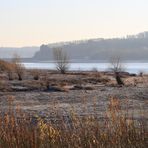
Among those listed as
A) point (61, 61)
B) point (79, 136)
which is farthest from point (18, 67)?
point (79, 136)

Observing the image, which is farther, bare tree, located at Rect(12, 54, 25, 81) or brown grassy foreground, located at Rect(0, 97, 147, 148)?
bare tree, located at Rect(12, 54, 25, 81)

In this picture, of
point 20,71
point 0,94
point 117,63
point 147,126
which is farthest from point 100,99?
point 117,63

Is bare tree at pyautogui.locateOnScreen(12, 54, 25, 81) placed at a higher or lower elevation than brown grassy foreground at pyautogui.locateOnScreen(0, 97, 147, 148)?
lower

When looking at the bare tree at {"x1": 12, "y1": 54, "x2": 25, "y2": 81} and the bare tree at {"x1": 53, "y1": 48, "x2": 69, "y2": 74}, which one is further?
the bare tree at {"x1": 53, "y1": 48, "x2": 69, "y2": 74}

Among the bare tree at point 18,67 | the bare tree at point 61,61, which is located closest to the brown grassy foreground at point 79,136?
the bare tree at point 18,67

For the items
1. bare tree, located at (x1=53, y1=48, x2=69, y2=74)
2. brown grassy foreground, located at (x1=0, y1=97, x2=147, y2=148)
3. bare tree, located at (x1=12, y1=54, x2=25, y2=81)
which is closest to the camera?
brown grassy foreground, located at (x1=0, y1=97, x2=147, y2=148)

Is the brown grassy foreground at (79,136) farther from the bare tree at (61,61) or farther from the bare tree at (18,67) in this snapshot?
the bare tree at (61,61)

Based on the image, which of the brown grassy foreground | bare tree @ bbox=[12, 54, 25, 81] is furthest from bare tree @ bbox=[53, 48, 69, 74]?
the brown grassy foreground

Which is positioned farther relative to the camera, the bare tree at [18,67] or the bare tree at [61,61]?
the bare tree at [61,61]

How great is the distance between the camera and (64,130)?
373 inches

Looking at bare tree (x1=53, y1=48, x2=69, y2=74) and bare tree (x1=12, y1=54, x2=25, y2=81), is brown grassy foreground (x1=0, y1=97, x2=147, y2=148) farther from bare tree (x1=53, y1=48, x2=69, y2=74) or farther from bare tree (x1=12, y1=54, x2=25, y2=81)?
bare tree (x1=53, y1=48, x2=69, y2=74)

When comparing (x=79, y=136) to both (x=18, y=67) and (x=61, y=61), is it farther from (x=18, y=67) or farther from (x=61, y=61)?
(x=61, y=61)

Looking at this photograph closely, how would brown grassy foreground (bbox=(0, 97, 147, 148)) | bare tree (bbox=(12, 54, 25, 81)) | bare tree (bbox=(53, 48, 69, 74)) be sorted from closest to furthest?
brown grassy foreground (bbox=(0, 97, 147, 148))
bare tree (bbox=(12, 54, 25, 81))
bare tree (bbox=(53, 48, 69, 74))

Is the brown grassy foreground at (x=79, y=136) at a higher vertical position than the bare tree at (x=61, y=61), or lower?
higher
